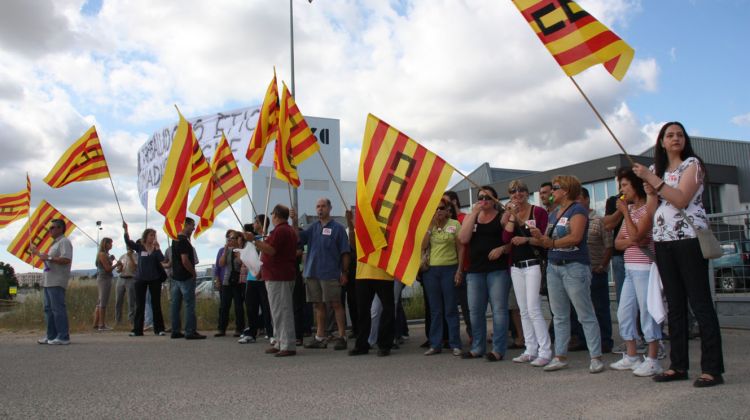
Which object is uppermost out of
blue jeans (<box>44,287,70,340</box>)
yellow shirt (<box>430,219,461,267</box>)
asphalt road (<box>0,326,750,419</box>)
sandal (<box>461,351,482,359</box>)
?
yellow shirt (<box>430,219,461,267</box>)

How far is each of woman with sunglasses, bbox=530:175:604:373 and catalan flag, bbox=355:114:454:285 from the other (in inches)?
54.2

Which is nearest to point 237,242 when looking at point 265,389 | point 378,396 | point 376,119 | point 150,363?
point 150,363

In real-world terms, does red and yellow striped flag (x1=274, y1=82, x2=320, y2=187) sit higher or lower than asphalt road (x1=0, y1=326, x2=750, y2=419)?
higher

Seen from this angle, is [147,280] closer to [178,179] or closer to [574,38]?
[178,179]

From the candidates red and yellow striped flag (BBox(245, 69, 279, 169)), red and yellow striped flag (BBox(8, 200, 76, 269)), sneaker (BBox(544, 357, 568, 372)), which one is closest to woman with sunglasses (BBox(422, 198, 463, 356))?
sneaker (BBox(544, 357, 568, 372))

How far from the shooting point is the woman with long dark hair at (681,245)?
4.89 meters

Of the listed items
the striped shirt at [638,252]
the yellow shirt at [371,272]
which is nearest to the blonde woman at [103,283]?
the yellow shirt at [371,272]

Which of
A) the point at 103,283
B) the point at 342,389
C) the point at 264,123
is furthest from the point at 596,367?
the point at 103,283

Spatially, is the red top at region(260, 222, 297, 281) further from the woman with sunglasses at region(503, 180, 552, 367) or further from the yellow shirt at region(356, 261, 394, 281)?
the woman with sunglasses at region(503, 180, 552, 367)

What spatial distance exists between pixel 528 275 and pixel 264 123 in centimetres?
457

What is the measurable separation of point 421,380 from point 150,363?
11.6 feet

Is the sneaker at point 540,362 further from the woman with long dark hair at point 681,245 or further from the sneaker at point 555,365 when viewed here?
the woman with long dark hair at point 681,245

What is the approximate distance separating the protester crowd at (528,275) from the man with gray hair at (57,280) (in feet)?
0.07

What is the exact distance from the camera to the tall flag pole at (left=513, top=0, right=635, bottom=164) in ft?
18.8
